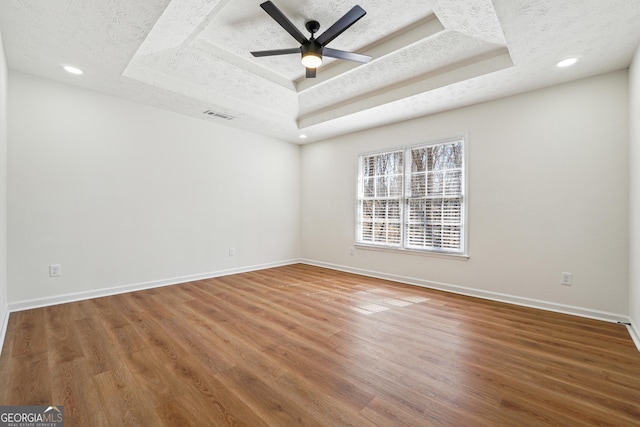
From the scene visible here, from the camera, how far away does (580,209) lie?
309cm

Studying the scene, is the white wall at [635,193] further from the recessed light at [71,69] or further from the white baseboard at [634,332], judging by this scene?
the recessed light at [71,69]

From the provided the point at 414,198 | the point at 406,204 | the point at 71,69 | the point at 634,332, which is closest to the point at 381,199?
the point at 406,204

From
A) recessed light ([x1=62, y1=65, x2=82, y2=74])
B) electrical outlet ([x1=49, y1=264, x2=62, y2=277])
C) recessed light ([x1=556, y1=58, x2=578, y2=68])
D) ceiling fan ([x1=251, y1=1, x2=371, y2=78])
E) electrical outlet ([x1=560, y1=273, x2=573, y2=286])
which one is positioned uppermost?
ceiling fan ([x1=251, y1=1, x2=371, y2=78])

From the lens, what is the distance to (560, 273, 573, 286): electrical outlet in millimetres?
3121

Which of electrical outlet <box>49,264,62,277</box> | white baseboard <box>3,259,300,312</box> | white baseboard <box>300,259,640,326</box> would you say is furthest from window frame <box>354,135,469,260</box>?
electrical outlet <box>49,264,62,277</box>

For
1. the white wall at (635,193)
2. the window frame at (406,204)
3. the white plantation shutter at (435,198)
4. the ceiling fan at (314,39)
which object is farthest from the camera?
the white plantation shutter at (435,198)

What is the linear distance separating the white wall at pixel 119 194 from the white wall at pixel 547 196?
3.15 m

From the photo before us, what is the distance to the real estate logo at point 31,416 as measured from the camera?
1.46 meters

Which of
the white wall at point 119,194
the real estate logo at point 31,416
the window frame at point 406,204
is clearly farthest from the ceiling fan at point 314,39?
the real estate logo at point 31,416

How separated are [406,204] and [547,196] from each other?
178cm

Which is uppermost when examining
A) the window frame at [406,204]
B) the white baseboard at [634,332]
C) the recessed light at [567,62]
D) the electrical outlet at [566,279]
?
the recessed light at [567,62]

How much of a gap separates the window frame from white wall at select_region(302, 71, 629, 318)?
73 millimetres

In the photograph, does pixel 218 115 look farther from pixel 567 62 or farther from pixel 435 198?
pixel 567 62

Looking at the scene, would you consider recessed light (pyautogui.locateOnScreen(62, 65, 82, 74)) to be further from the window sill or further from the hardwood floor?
the window sill
